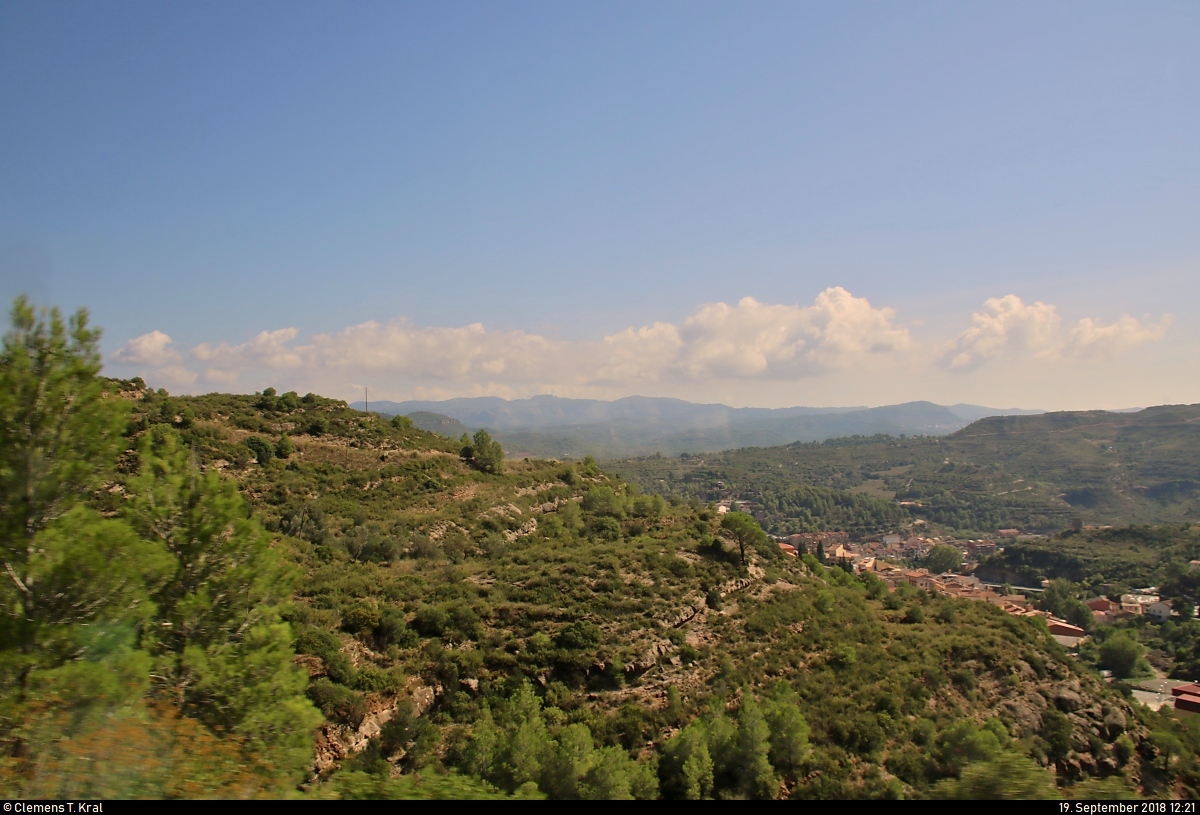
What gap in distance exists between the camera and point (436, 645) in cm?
1627

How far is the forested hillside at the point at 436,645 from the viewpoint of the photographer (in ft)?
18.7

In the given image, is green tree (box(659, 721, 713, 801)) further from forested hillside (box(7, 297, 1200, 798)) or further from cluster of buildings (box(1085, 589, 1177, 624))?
cluster of buildings (box(1085, 589, 1177, 624))

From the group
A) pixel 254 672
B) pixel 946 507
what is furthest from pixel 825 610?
pixel 946 507

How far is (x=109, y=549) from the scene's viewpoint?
6.28 m

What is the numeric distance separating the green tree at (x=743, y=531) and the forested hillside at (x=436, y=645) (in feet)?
0.92

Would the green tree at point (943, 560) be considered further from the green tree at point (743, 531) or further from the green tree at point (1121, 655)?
the green tree at point (743, 531)

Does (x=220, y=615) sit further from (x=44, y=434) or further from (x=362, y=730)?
(x=362, y=730)

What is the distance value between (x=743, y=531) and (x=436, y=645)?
17508 mm

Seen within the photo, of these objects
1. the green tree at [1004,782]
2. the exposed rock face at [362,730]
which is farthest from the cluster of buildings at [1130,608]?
the green tree at [1004,782]

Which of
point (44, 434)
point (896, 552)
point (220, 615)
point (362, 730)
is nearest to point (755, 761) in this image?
point (362, 730)

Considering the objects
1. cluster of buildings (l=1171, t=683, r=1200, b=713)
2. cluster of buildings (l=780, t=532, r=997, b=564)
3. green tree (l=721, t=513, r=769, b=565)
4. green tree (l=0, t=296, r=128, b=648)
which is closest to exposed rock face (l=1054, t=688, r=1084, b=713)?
green tree (l=721, t=513, r=769, b=565)

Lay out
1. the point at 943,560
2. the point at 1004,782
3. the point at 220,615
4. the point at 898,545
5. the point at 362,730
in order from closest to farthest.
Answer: the point at 1004,782 < the point at 220,615 < the point at 362,730 < the point at 943,560 < the point at 898,545

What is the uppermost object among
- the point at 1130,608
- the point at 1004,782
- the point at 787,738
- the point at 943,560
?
the point at 1004,782
